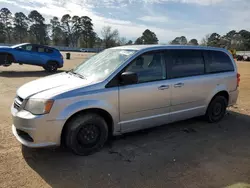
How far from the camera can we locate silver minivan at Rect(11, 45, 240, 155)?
3.38 m

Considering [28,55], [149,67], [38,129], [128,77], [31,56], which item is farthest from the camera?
[31,56]

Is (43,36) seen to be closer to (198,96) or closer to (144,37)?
(144,37)

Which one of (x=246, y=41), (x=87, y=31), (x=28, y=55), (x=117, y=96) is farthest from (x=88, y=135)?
(x=87, y=31)

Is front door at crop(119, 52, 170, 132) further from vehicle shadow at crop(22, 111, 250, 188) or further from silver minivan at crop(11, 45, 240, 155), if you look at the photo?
vehicle shadow at crop(22, 111, 250, 188)

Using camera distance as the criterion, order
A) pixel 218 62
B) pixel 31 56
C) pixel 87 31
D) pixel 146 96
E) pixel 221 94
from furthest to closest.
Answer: pixel 87 31
pixel 31 56
pixel 221 94
pixel 218 62
pixel 146 96

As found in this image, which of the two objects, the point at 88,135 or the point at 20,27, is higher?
the point at 20,27

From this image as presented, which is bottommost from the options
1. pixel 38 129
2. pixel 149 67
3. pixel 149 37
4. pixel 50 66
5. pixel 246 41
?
pixel 38 129

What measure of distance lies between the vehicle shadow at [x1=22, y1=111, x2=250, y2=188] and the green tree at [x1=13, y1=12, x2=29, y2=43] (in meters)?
92.2

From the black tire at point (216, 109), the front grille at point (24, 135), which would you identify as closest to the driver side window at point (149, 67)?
the black tire at point (216, 109)

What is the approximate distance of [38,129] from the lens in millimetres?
3289

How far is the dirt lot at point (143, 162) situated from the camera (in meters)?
3.08

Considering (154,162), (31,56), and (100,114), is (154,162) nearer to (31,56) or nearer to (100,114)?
(100,114)

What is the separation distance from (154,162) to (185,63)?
2.24 m

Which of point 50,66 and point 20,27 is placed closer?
point 50,66
